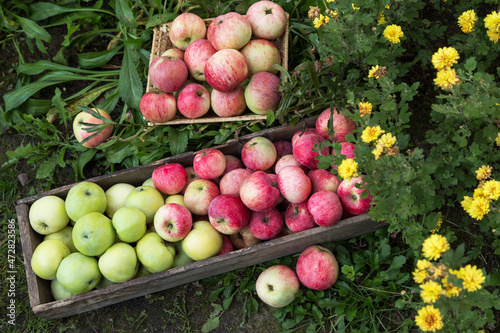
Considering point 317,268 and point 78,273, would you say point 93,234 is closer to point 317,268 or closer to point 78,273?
point 78,273

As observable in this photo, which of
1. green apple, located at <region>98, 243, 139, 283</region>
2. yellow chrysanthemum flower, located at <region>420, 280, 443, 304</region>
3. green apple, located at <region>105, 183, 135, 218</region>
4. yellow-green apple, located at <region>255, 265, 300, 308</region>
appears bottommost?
yellow-green apple, located at <region>255, 265, 300, 308</region>

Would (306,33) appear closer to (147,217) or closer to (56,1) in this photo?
(147,217)

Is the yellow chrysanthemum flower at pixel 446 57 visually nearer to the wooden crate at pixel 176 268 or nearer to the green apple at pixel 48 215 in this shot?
the wooden crate at pixel 176 268

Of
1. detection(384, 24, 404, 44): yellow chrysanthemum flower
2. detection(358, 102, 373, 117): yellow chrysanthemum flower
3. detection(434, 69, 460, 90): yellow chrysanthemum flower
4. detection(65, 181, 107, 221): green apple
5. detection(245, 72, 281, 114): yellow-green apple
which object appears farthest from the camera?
detection(245, 72, 281, 114): yellow-green apple

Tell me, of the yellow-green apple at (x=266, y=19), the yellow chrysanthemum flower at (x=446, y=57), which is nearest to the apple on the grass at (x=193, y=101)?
the yellow-green apple at (x=266, y=19)

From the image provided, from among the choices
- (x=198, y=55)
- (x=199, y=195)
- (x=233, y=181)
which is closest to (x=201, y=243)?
(x=199, y=195)

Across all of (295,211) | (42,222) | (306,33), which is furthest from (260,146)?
(42,222)

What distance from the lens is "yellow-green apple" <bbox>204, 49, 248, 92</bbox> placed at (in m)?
2.58

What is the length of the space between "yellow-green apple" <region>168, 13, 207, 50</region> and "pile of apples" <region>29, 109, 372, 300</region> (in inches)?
34.2

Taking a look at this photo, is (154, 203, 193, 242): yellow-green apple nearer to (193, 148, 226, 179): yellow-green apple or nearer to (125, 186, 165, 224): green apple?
(125, 186, 165, 224): green apple

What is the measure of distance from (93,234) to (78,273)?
236 millimetres

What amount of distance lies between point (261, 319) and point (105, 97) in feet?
6.99

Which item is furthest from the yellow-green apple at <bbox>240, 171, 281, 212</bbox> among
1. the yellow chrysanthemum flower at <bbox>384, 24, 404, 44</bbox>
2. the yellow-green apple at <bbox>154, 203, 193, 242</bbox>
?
the yellow chrysanthemum flower at <bbox>384, 24, 404, 44</bbox>

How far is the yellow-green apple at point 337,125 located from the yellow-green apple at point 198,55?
2.85 ft
